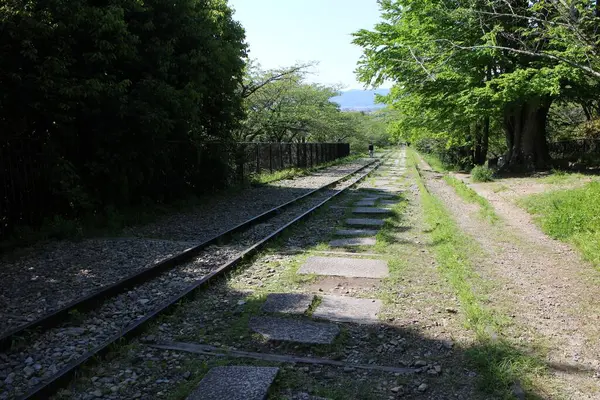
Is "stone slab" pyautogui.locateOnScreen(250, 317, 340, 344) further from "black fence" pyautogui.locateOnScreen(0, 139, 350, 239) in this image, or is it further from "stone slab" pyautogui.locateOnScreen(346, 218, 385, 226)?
"black fence" pyautogui.locateOnScreen(0, 139, 350, 239)

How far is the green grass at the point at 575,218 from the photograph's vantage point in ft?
24.1

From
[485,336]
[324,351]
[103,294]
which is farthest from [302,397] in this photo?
[103,294]

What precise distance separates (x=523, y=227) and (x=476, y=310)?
5718 millimetres

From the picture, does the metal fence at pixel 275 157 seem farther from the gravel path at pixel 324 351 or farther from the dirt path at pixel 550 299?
the gravel path at pixel 324 351

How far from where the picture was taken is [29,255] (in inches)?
286

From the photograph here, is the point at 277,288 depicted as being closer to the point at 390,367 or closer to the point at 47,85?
the point at 390,367

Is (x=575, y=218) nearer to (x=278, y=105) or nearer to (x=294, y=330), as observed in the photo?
(x=294, y=330)

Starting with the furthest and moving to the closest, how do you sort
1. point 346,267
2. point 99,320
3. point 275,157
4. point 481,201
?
point 275,157 → point 481,201 → point 346,267 → point 99,320

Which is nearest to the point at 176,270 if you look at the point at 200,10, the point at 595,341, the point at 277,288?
the point at 277,288

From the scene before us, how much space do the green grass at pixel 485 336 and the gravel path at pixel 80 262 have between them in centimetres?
433

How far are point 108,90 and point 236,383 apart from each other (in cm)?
765

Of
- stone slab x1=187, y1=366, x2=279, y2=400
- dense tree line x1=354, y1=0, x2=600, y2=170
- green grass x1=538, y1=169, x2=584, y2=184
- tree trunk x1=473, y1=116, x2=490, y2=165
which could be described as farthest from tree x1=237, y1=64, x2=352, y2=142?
stone slab x1=187, y1=366, x2=279, y2=400

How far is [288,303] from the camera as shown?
206 inches

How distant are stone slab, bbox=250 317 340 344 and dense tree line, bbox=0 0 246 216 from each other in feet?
20.2
